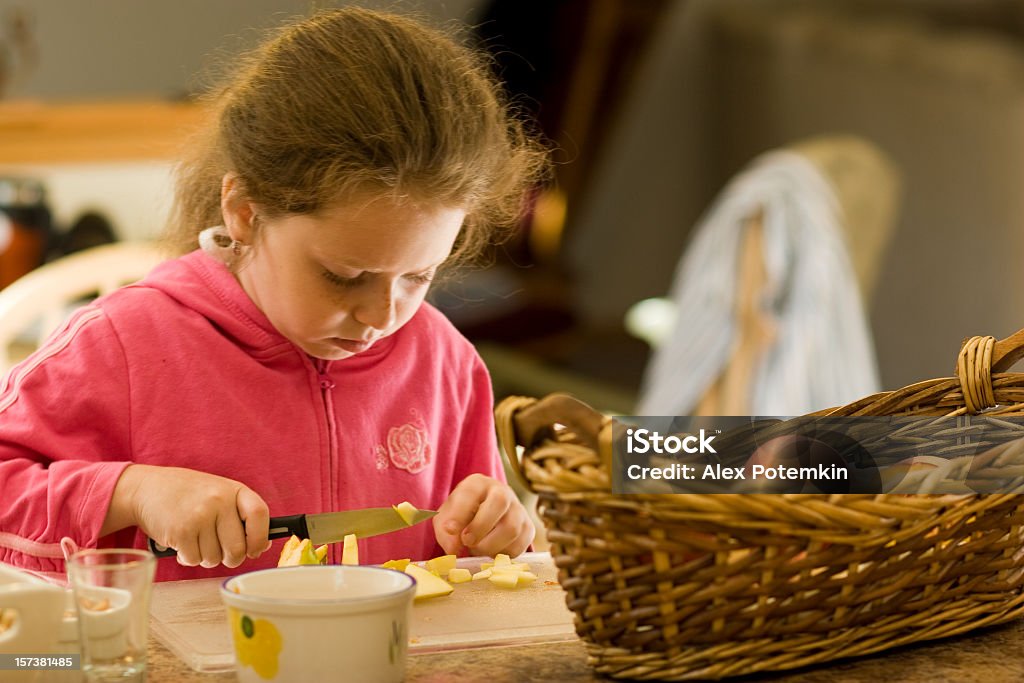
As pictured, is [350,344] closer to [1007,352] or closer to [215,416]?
[215,416]

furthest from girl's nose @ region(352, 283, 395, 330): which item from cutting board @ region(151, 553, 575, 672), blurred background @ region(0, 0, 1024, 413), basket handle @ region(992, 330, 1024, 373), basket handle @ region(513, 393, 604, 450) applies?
blurred background @ region(0, 0, 1024, 413)

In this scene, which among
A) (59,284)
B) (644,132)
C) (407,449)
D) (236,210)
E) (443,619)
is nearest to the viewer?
(443,619)

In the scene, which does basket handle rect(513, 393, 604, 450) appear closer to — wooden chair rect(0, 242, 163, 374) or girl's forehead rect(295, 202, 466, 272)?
girl's forehead rect(295, 202, 466, 272)

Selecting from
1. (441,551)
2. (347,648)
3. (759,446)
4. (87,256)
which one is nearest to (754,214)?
(87,256)

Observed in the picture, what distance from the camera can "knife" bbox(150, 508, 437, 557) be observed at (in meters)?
1.09

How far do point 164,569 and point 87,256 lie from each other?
0.77m

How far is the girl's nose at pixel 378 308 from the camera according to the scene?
1178 millimetres

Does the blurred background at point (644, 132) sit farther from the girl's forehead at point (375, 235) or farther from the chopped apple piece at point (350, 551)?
the chopped apple piece at point (350, 551)

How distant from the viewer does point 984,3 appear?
16.5ft

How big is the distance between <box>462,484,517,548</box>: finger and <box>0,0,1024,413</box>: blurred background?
179cm

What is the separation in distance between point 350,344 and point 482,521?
198 mm

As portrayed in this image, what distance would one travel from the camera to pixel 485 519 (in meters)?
1.19

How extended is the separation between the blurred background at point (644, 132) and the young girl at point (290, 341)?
1.58m

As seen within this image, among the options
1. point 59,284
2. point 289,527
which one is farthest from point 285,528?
point 59,284
